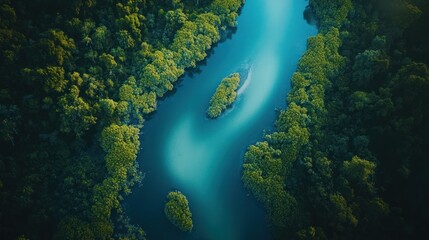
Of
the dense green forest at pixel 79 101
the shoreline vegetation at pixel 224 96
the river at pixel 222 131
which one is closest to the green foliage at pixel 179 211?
A: the river at pixel 222 131

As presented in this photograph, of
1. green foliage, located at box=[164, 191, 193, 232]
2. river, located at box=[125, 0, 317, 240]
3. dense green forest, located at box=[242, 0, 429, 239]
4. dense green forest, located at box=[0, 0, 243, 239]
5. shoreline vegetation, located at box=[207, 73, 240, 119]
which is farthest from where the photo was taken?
shoreline vegetation, located at box=[207, 73, 240, 119]

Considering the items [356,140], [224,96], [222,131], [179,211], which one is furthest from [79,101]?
[356,140]

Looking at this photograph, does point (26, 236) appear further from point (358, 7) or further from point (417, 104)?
point (358, 7)

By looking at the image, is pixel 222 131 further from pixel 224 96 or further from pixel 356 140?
pixel 356 140

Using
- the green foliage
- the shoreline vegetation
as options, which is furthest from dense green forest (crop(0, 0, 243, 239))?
the shoreline vegetation

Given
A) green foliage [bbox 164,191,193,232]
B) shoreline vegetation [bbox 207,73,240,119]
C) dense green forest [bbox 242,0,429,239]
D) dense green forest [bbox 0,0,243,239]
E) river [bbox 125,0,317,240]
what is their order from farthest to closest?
shoreline vegetation [bbox 207,73,240,119] < river [bbox 125,0,317,240] < green foliage [bbox 164,191,193,232] < dense green forest [bbox 242,0,429,239] < dense green forest [bbox 0,0,243,239]

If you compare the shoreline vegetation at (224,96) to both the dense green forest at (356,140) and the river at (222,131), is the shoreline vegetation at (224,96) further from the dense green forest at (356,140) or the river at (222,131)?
the dense green forest at (356,140)

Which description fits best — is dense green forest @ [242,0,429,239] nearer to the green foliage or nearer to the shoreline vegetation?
the shoreline vegetation
